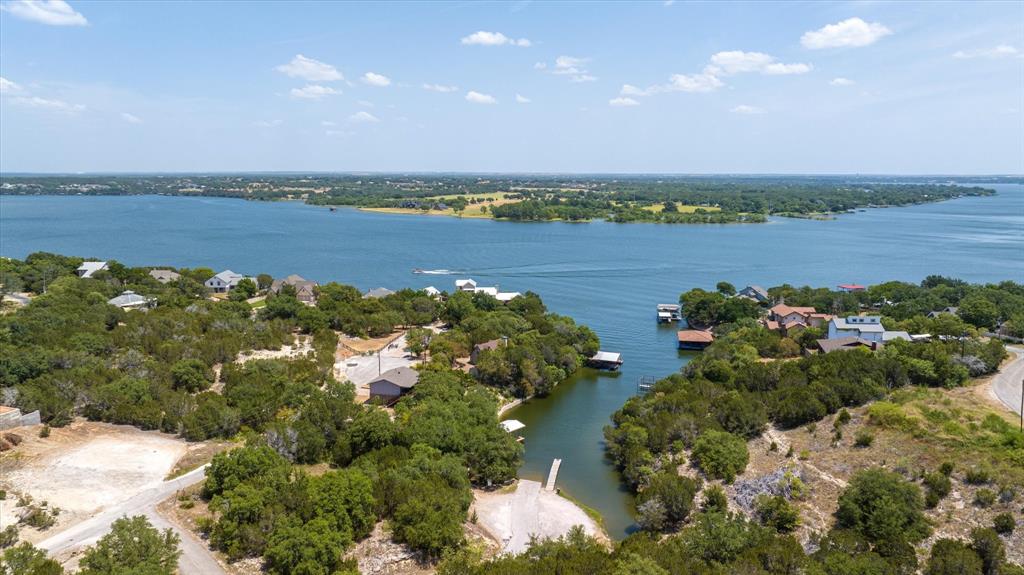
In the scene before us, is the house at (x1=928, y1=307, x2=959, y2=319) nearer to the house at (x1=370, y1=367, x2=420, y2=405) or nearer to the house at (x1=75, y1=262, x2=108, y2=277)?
the house at (x1=370, y1=367, x2=420, y2=405)

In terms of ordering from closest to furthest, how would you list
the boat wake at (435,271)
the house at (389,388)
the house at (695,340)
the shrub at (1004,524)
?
the shrub at (1004,524) → the house at (389,388) → the house at (695,340) → the boat wake at (435,271)

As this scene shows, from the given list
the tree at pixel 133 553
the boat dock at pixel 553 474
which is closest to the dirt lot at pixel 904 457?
the boat dock at pixel 553 474

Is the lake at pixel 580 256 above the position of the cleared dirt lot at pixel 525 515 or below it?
above

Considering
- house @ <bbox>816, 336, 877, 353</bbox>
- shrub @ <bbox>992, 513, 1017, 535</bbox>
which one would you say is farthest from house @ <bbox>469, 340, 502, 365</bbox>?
shrub @ <bbox>992, 513, 1017, 535</bbox>

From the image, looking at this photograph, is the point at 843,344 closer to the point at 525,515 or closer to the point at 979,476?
the point at 979,476

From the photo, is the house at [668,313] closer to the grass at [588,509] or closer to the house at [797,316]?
the house at [797,316]

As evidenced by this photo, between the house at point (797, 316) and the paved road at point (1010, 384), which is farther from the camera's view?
the house at point (797, 316)
